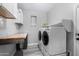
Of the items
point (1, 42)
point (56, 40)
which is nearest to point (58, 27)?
point (56, 40)

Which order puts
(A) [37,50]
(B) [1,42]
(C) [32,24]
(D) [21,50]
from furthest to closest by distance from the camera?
(A) [37,50] < (D) [21,50] < (C) [32,24] < (B) [1,42]

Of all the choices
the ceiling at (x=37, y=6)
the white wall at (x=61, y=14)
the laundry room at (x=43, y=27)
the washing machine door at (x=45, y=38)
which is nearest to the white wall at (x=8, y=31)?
the laundry room at (x=43, y=27)

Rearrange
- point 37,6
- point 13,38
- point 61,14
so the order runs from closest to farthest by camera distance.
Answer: point 13,38 → point 37,6 → point 61,14

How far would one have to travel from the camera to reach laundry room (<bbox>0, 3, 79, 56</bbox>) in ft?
5.39

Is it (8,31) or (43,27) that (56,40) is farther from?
(8,31)

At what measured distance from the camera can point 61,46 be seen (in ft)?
5.64

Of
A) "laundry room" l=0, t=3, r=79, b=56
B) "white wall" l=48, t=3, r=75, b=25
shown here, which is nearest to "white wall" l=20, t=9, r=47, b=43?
"laundry room" l=0, t=3, r=79, b=56

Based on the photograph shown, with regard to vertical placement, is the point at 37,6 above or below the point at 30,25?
above

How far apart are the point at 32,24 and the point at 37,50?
71 cm

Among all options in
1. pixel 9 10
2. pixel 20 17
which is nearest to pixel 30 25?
pixel 20 17

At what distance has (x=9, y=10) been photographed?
5.57 feet

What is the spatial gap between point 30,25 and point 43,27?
0.98ft

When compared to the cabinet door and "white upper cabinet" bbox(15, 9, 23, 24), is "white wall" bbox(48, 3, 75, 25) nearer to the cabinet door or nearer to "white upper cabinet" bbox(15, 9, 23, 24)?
"white upper cabinet" bbox(15, 9, 23, 24)

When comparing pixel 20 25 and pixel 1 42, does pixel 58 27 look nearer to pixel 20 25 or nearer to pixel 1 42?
pixel 20 25
